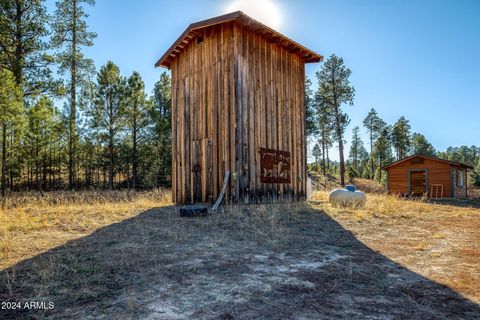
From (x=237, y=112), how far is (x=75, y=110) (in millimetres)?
20451

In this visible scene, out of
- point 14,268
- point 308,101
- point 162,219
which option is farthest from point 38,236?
point 308,101

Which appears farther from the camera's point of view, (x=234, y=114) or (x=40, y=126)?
(x=40, y=126)

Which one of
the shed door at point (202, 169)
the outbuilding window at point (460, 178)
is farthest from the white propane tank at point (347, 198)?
the outbuilding window at point (460, 178)

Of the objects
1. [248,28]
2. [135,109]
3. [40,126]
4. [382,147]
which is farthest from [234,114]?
[382,147]

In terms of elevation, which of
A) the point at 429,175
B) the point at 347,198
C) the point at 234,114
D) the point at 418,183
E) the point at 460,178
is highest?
the point at 234,114

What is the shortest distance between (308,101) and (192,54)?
84.7 ft

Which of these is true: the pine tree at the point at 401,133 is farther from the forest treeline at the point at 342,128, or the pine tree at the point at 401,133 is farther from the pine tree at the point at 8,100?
the pine tree at the point at 8,100

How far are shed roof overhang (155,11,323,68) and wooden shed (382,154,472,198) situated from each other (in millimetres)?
17718

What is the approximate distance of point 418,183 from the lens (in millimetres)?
26250

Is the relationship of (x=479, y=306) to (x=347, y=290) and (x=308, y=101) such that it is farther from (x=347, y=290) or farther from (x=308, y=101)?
(x=308, y=101)

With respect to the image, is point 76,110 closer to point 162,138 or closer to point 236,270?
point 162,138

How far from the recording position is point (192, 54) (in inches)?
494

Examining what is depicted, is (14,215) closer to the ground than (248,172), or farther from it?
closer to the ground

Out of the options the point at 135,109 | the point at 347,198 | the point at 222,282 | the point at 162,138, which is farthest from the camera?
the point at 162,138
